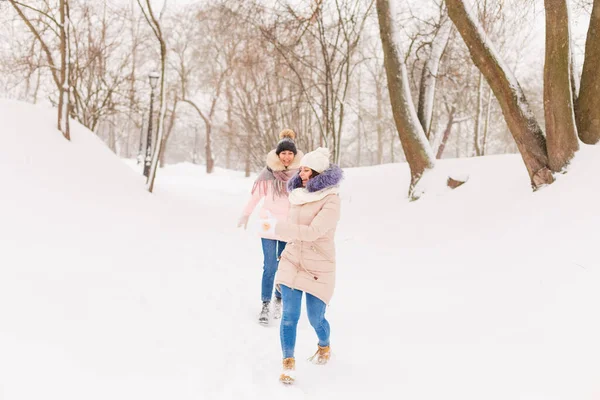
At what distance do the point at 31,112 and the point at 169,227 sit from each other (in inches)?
131

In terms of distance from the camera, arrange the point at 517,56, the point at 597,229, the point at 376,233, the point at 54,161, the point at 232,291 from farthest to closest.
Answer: the point at 517,56
the point at 376,233
the point at 54,161
the point at 232,291
the point at 597,229

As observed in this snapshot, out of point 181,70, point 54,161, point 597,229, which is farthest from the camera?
point 181,70

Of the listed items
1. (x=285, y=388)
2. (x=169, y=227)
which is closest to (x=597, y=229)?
(x=285, y=388)

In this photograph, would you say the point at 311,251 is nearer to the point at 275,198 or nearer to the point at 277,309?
the point at 275,198

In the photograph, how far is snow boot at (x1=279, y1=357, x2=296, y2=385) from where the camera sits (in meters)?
2.84

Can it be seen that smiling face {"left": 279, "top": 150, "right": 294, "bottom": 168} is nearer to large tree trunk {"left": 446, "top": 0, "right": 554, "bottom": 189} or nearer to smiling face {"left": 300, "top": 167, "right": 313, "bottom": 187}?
smiling face {"left": 300, "top": 167, "right": 313, "bottom": 187}

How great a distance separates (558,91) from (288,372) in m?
4.54

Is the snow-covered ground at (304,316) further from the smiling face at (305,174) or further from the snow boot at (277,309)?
the smiling face at (305,174)

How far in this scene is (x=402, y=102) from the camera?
8094 mm

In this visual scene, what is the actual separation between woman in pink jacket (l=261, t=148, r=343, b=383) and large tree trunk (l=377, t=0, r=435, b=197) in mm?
5666

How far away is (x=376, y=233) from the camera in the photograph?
7477 millimetres

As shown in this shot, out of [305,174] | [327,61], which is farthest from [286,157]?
[327,61]

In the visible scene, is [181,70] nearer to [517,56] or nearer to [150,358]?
[517,56]

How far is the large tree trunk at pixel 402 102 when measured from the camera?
8125mm
